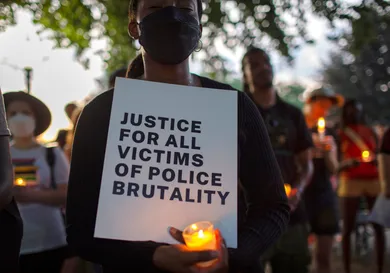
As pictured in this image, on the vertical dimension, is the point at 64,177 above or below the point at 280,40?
below

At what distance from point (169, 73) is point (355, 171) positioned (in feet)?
19.6

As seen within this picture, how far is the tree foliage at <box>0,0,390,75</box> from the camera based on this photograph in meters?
7.20

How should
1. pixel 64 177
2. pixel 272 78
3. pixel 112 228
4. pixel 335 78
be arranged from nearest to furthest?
1. pixel 112 228
2. pixel 272 78
3. pixel 64 177
4. pixel 335 78

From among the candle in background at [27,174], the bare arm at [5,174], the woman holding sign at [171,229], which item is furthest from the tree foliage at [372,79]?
the bare arm at [5,174]

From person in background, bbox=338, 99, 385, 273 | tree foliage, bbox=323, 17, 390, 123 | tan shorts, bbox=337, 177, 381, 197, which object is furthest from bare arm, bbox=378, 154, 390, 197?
tree foliage, bbox=323, 17, 390, 123

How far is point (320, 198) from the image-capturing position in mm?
5527

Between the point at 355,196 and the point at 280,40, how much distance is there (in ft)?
7.62

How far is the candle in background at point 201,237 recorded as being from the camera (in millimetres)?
1464

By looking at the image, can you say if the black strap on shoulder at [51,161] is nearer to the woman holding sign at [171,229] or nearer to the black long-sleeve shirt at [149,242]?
the woman holding sign at [171,229]

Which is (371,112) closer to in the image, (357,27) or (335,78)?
(335,78)

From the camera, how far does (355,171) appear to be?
291 inches

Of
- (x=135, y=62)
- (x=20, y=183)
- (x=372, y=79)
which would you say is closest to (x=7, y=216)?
(x=135, y=62)

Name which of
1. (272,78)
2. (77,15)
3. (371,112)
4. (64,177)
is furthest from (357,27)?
(371,112)

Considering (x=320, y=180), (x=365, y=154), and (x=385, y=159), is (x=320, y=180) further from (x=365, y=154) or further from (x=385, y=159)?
(x=365, y=154)
